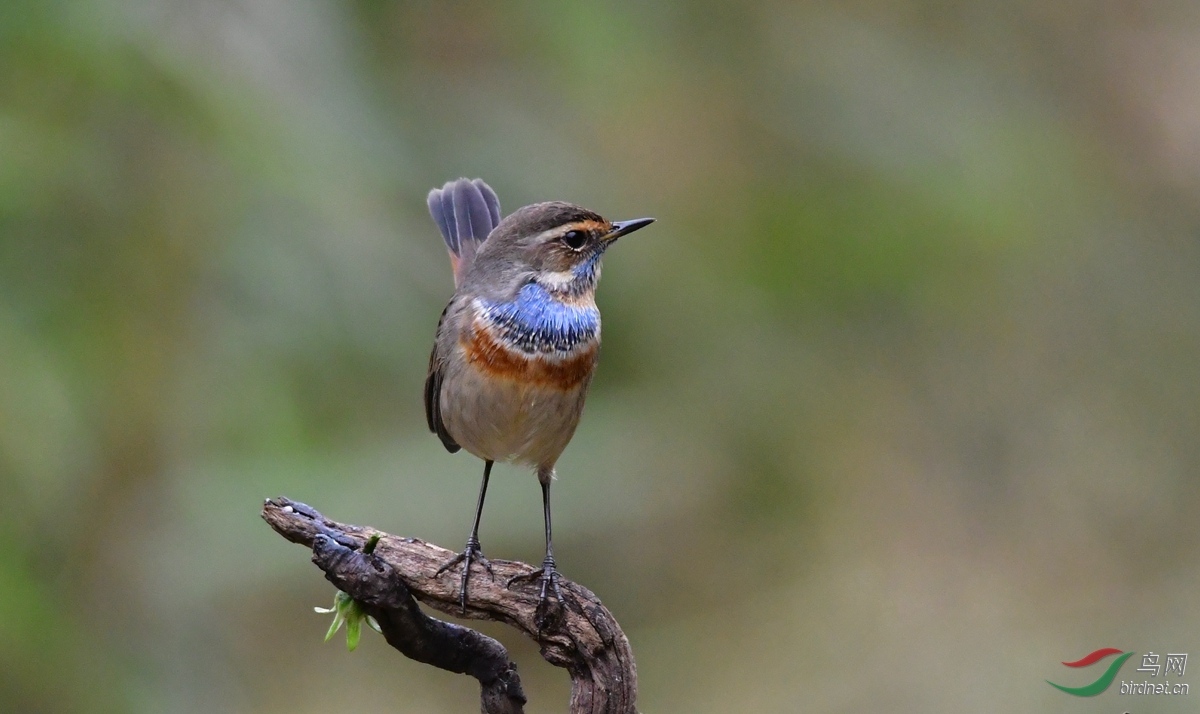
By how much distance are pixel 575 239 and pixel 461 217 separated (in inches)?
34.8

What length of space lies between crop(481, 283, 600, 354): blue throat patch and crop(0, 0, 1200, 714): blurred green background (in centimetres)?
125

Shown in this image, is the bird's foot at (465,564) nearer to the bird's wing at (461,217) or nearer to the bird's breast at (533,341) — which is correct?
the bird's breast at (533,341)

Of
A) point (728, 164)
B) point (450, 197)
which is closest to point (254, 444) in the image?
point (450, 197)

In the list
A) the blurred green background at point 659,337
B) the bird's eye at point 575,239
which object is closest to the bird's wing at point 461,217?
the blurred green background at point 659,337

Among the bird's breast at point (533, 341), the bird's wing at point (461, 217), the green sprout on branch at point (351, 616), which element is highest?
the bird's wing at point (461, 217)

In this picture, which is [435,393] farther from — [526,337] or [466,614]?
[466,614]

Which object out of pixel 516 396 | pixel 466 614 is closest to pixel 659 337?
pixel 516 396

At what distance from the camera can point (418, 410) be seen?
596 cm

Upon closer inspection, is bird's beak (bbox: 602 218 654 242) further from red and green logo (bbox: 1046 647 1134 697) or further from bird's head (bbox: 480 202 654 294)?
red and green logo (bbox: 1046 647 1134 697)

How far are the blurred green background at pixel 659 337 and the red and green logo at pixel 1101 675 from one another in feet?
0.26

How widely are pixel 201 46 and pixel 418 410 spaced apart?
2.07 m

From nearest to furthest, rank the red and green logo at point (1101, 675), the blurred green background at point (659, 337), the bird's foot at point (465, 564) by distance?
the bird's foot at point (465, 564) → the blurred green background at point (659, 337) → the red and green logo at point (1101, 675)

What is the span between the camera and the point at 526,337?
4113mm

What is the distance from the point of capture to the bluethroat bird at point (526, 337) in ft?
13.4
